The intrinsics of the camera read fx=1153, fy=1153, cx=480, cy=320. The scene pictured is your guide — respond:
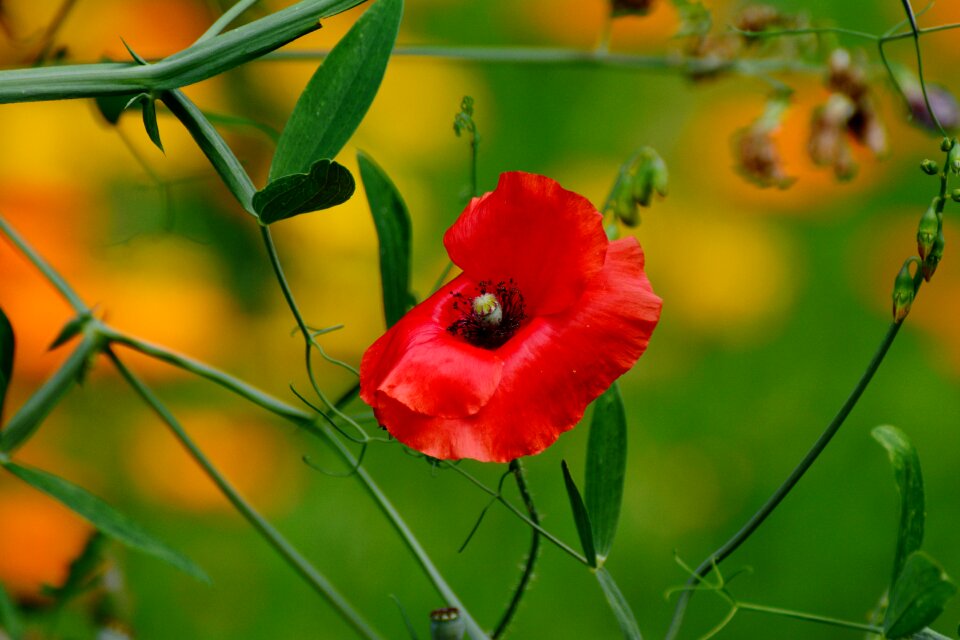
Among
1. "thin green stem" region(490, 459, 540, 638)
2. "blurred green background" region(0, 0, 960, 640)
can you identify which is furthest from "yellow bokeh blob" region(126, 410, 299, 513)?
"thin green stem" region(490, 459, 540, 638)

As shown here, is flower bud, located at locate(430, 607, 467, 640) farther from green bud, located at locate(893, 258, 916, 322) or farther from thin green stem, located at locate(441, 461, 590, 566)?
green bud, located at locate(893, 258, 916, 322)

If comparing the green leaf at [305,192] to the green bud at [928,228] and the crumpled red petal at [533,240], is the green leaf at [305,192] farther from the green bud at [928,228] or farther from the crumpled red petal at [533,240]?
the green bud at [928,228]

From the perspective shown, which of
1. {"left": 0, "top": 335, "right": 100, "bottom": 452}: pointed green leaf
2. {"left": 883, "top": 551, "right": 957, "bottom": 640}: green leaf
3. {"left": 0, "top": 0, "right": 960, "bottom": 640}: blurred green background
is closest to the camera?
{"left": 883, "top": 551, "right": 957, "bottom": 640}: green leaf

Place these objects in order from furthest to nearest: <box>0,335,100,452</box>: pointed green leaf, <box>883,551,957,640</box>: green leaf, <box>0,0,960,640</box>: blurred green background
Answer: <box>0,0,960,640</box>: blurred green background
<box>0,335,100,452</box>: pointed green leaf
<box>883,551,957,640</box>: green leaf

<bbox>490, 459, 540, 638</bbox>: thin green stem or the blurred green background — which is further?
the blurred green background

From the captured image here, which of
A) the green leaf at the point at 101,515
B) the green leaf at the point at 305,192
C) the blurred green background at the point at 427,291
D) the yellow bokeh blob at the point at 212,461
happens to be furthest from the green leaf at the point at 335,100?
the yellow bokeh blob at the point at 212,461

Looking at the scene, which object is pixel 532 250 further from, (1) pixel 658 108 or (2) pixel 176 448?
(1) pixel 658 108

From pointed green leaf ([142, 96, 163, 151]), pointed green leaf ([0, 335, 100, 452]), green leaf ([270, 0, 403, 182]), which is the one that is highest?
A: pointed green leaf ([142, 96, 163, 151])
